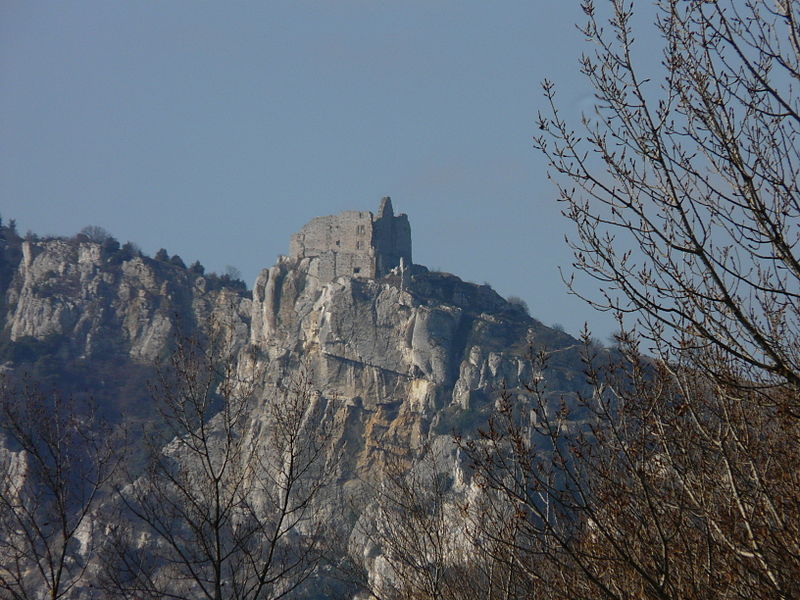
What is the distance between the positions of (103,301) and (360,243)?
3115 cm

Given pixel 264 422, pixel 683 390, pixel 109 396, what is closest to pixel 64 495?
pixel 683 390

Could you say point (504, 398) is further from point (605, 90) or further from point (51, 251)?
point (51, 251)

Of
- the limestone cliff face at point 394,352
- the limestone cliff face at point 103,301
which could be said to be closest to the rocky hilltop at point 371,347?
the limestone cliff face at point 394,352

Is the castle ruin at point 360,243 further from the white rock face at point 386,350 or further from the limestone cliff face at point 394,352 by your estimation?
the limestone cliff face at point 394,352

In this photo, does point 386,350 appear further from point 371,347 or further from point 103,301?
point 103,301

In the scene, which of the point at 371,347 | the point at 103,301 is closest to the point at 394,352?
the point at 371,347

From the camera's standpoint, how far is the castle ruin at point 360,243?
247ft

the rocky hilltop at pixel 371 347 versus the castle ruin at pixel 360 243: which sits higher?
the castle ruin at pixel 360 243

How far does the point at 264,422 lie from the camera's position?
A: 70125 millimetres

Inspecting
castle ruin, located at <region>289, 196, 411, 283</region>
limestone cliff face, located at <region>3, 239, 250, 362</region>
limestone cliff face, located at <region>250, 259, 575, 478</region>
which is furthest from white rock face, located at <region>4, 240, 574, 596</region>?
limestone cliff face, located at <region>3, 239, 250, 362</region>

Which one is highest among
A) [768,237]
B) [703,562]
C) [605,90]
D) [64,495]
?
[605,90]

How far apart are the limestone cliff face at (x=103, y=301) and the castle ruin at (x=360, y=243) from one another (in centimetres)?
1501

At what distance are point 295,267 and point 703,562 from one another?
72781 mm

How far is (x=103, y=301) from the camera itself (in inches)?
3730
